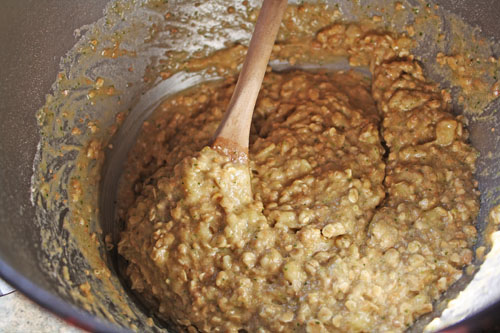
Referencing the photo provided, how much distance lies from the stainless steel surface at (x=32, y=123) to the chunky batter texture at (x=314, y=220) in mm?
147

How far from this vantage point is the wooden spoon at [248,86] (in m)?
1.94

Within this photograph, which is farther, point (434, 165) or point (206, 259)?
point (434, 165)

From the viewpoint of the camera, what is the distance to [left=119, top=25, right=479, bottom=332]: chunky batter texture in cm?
180

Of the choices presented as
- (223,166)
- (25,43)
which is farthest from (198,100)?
(25,43)

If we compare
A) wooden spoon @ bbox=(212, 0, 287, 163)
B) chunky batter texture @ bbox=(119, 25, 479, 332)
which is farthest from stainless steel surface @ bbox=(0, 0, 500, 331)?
wooden spoon @ bbox=(212, 0, 287, 163)

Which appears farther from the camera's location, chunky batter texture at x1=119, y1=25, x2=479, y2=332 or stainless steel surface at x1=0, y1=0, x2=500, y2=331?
chunky batter texture at x1=119, y1=25, x2=479, y2=332

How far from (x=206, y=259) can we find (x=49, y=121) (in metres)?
0.85

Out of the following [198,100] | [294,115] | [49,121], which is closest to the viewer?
[49,121]

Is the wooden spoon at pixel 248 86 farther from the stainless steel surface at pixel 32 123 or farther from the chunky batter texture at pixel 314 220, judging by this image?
the stainless steel surface at pixel 32 123

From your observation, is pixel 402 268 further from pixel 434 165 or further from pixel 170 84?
pixel 170 84

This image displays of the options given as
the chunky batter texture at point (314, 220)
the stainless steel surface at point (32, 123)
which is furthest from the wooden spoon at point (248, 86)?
the stainless steel surface at point (32, 123)

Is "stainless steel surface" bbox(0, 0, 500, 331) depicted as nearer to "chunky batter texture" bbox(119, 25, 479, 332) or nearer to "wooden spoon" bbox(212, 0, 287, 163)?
"chunky batter texture" bbox(119, 25, 479, 332)

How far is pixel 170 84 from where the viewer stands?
101 inches

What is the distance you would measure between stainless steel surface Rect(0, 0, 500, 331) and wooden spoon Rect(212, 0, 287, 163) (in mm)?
672
